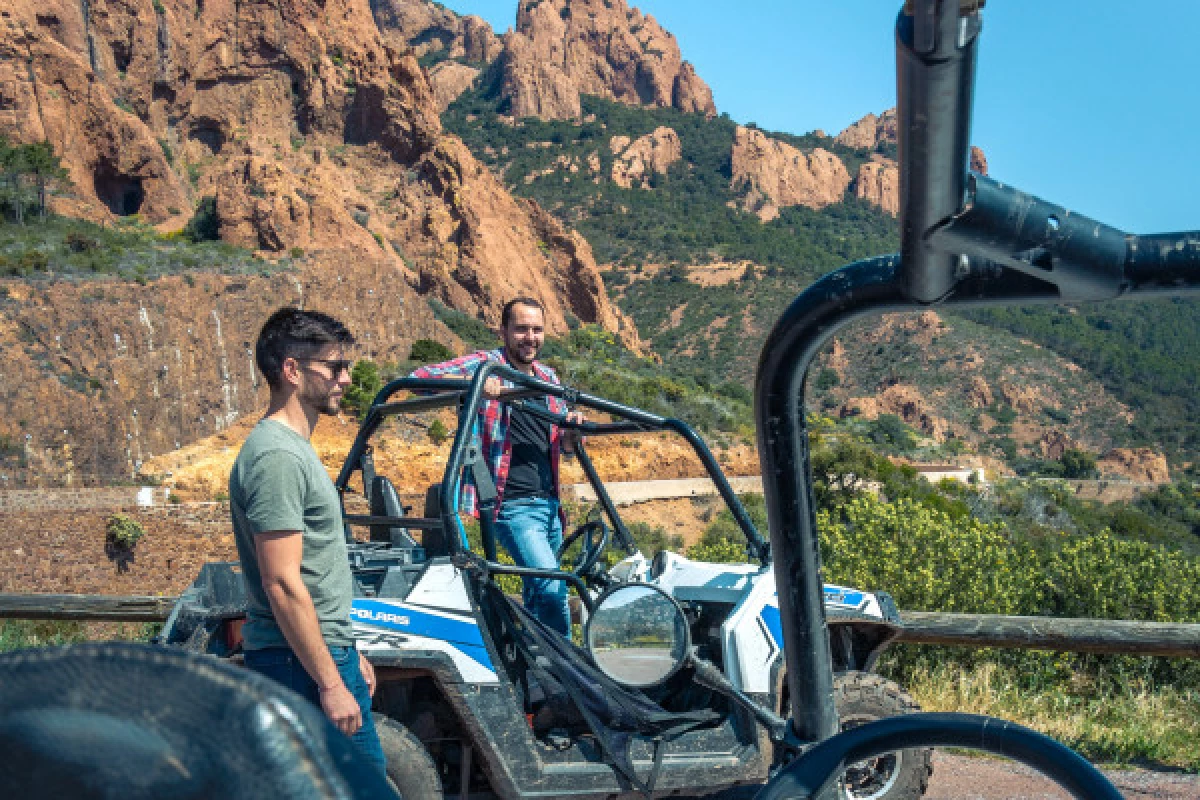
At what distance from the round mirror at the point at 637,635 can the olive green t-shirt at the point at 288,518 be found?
3.22 ft

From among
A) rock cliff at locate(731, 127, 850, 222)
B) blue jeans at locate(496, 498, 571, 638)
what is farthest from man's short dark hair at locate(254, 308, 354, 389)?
rock cliff at locate(731, 127, 850, 222)

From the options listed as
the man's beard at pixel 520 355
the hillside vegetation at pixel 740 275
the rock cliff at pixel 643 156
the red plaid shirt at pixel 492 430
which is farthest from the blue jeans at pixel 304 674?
the rock cliff at pixel 643 156

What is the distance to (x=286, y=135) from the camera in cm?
4925

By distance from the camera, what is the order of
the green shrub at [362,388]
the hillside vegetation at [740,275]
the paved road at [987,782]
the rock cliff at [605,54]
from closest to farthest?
the paved road at [987,782], the green shrub at [362,388], the hillside vegetation at [740,275], the rock cliff at [605,54]

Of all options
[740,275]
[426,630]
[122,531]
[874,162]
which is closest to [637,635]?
Answer: [426,630]

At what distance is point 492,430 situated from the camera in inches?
162

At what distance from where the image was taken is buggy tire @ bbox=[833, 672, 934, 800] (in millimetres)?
3547

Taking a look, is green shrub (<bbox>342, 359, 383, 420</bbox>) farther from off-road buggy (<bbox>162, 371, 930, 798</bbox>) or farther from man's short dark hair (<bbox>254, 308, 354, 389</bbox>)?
man's short dark hair (<bbox>254, 308, 354, 389</bbox>)

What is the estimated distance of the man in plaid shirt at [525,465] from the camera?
12.6 ft

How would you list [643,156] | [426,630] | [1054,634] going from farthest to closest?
[643,156], [1054,634], [426,630]

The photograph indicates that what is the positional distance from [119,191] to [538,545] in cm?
4057

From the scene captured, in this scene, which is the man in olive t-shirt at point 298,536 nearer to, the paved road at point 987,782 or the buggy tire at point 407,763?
the buggy tire at point 407,763

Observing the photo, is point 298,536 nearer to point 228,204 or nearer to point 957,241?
point 957,241

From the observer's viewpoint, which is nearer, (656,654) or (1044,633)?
(656,654)
